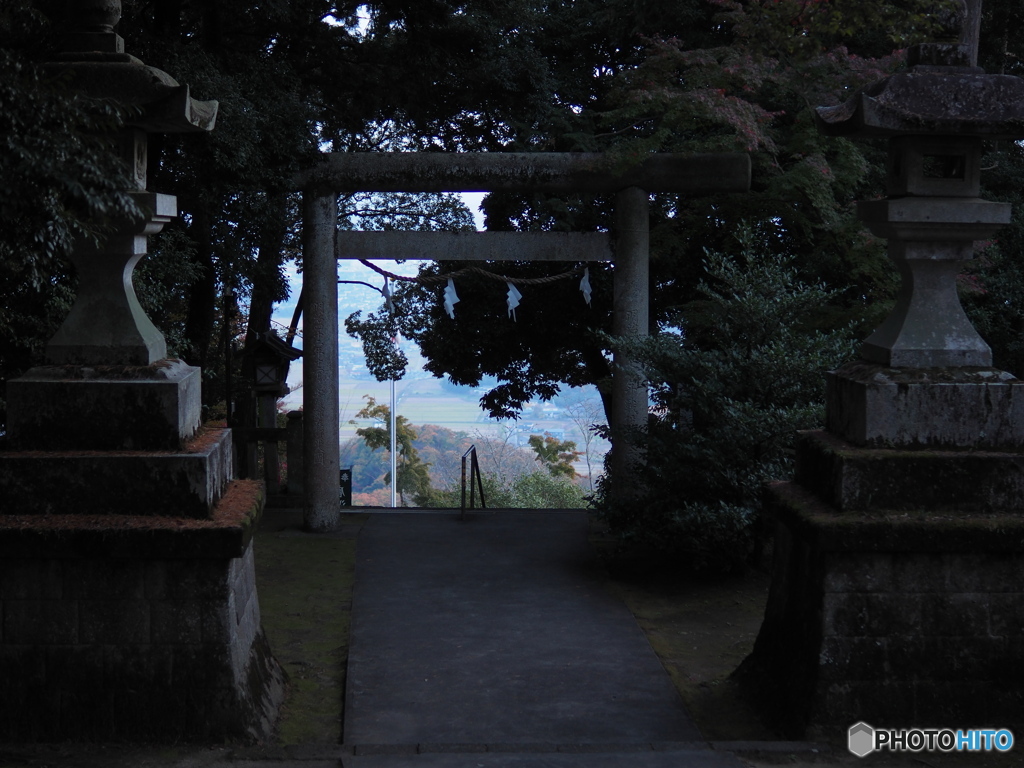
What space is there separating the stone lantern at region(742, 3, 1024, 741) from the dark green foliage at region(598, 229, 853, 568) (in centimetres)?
312

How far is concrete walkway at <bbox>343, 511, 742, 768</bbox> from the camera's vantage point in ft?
17.0

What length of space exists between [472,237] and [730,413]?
3837 millimetres

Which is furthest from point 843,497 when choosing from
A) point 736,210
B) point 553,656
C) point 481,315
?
point 481,315

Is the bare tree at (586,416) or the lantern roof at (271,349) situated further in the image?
the bare tree at (586,416)

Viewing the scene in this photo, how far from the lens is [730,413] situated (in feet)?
28.3

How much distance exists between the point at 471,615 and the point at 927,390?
13.7 ft

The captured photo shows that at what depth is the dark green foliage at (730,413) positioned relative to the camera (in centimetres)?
872

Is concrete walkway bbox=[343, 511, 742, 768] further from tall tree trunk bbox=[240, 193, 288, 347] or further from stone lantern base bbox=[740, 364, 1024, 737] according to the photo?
tall tree trunk bbox=[240, 193, 288, 347]

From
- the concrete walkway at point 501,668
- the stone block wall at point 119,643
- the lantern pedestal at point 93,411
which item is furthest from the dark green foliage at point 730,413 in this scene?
the lantern pedestal at point 93,411

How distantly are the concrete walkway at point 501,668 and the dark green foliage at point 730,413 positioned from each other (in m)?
0.91

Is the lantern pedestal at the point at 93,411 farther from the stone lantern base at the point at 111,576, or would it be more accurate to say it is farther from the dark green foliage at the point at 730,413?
the dark green foliage at the point at 730,413

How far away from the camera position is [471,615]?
8.20 m

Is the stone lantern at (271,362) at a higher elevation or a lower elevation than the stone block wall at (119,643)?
higher

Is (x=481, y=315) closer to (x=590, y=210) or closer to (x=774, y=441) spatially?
(x=590, y=210)
